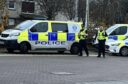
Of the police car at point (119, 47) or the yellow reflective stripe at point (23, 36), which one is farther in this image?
the police car at point (119, 47)

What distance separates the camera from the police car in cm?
2809

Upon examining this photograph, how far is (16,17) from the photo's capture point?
58.8 metres

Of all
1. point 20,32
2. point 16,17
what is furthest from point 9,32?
point 16,17

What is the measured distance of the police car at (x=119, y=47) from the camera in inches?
1106

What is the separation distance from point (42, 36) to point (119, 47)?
4.73 metres

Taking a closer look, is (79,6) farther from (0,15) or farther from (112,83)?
(112,83)

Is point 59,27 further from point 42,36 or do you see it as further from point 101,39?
point 101,39

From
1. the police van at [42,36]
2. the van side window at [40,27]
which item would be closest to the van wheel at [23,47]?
the police van at [42,36]

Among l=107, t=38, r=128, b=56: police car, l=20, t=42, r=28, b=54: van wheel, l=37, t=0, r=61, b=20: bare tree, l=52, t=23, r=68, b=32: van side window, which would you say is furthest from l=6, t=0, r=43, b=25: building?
l=20, t=42, r=28, b=54: van wheel

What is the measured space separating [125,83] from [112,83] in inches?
16.2

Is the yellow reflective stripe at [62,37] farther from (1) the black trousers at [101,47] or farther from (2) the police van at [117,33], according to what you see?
(2) the police van at [117,33]

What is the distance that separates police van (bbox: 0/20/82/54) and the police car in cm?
207

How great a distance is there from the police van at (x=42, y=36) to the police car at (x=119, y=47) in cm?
207

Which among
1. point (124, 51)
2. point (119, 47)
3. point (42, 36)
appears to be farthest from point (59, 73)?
point (124, 51)
